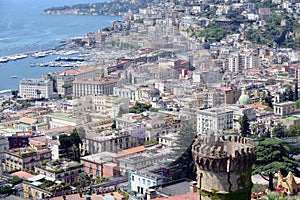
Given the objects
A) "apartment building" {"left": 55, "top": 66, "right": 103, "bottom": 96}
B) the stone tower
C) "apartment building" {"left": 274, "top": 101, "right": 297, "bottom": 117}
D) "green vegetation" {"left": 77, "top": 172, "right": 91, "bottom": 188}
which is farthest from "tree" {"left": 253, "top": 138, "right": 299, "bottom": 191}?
"apartment building" {"left": 55, "top": 66, "right": 103, "bottom": 96}

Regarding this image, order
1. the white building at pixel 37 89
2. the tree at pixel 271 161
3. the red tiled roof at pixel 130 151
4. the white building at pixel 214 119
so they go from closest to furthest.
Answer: the tree at pixel 271 161, the red tiled roof at pixel 130 151, the white building at pixel 214 119, the white building at pixel 37 89

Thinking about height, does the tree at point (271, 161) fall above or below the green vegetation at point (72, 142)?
above

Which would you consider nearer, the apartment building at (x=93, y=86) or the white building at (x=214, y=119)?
the white building at (x=214, y=119)

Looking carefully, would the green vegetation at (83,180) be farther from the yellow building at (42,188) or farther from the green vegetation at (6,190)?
the green vegetation at (6,190)

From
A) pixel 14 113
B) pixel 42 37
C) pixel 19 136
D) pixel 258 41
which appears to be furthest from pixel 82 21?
pixel 19 136

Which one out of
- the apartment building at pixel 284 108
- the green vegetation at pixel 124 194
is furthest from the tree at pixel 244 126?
the green vegetation at pixel 124 194

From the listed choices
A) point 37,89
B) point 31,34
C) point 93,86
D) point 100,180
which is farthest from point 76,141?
A: point 31,34

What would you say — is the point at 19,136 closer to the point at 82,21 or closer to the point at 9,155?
the point at 9,155
